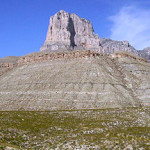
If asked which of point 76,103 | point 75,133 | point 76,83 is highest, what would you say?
point 76,83

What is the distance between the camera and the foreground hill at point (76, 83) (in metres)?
76.5

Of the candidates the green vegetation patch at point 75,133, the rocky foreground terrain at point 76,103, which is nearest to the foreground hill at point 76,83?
the rocky foreground terrain at point 76,103

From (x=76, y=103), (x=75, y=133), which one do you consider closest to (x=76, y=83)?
(x=76, y=103)

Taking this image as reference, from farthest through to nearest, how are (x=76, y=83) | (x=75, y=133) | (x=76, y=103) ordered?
(x=76, y=83)
(x=76, y=103)
(x=75, y=133)

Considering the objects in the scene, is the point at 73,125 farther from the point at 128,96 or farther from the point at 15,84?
the point at 15,84

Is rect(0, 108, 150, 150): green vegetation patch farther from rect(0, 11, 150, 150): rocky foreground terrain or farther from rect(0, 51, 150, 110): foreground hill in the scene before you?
rect(0, 51, 150, 110): foreground hill

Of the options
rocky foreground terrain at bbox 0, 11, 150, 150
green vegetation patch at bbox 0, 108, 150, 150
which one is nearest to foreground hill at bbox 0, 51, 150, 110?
rocky foreground terrain at bbox 0, 11, 150, 150

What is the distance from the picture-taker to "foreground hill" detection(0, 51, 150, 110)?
3012 inches

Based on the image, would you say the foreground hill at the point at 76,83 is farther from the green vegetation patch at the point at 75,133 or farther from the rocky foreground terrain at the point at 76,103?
the green vegetation patch at the point at 75,133

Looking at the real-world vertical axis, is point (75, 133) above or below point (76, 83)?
below

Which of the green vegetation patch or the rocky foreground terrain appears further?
the rocky foreground terrain

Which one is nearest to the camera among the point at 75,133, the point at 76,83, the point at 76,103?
the point at 75,133

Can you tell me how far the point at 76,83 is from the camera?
88.0 m

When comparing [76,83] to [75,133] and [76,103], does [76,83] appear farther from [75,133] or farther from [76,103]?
[75,133]
